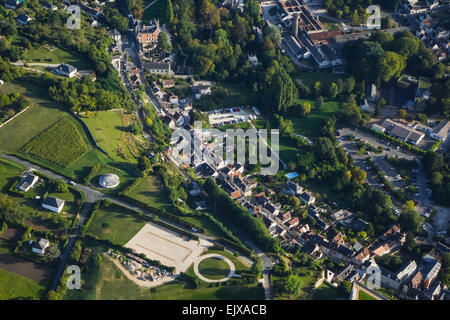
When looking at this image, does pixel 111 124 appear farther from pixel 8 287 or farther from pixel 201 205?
pixel 8 287

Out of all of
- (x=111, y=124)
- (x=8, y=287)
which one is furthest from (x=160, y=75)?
(x=8, y=287)

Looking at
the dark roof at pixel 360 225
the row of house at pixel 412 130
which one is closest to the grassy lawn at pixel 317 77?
the row of house at pixel 412 130

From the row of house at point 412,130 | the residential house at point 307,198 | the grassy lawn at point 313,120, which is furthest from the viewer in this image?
the grassy lawn at point 313,120

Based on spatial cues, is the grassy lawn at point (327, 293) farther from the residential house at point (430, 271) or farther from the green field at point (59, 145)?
the green field at point (59, 145)

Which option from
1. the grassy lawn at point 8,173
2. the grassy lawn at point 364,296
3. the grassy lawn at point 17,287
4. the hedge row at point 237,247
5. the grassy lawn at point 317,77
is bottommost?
the grassy lawn at point 364,296

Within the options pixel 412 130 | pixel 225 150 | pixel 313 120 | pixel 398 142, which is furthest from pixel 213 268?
pixel 412 130

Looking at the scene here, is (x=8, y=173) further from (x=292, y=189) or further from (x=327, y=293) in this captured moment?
(x=327, y=293)

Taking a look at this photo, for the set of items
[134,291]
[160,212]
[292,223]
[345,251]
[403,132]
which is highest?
[403,132]
